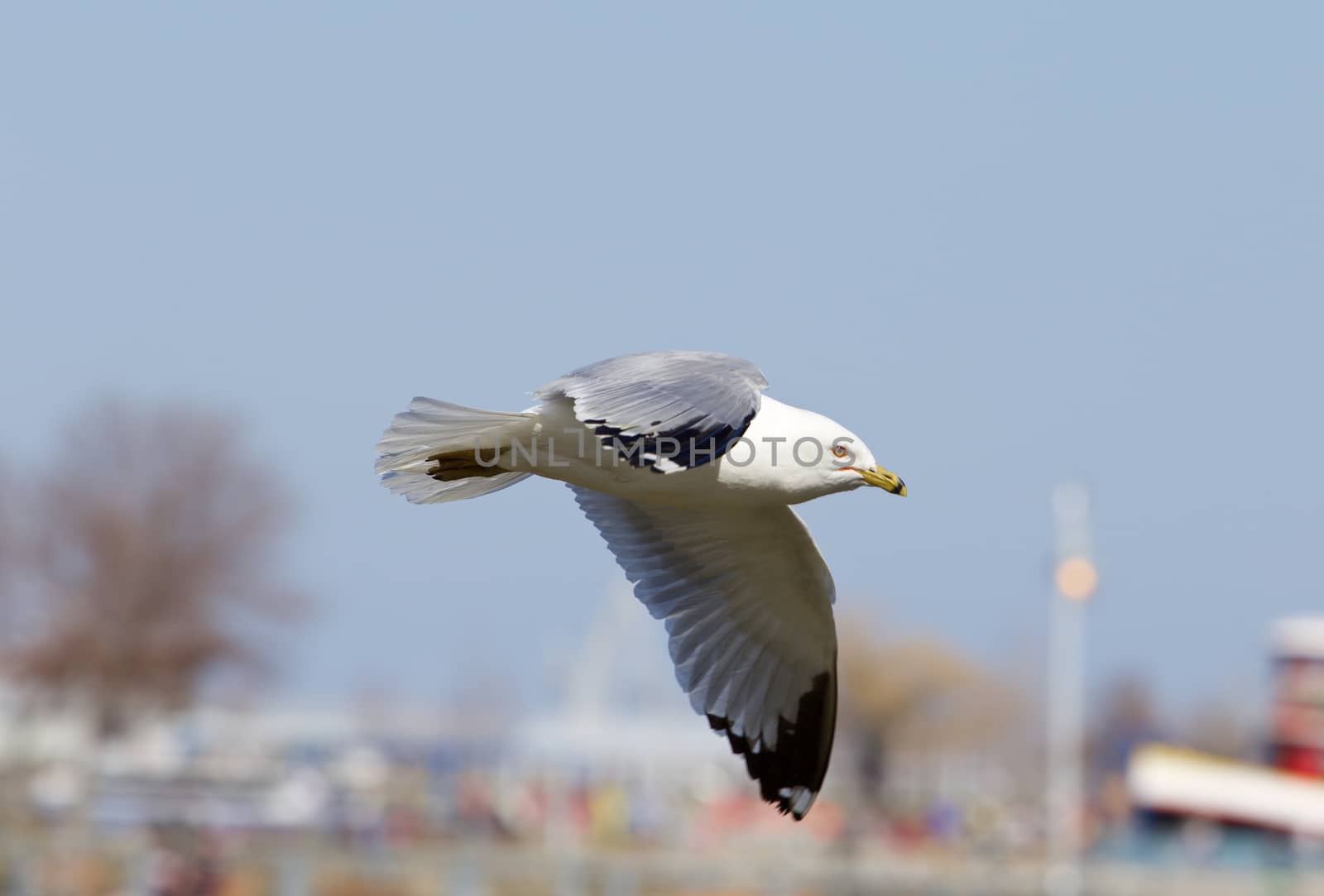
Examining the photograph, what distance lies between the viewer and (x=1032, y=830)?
33.9 meters

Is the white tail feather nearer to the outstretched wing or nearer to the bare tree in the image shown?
the outstretched wing

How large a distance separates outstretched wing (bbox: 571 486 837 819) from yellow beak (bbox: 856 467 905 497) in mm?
963

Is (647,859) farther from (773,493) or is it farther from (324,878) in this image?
(773,493)

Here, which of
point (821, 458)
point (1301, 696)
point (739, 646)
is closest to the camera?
point (821, 458)

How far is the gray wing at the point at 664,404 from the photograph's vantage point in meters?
4.30

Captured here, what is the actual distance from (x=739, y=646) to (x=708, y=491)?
46.3 inches

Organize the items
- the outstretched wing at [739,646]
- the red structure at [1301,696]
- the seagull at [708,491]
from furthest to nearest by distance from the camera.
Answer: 1. the red structure at [1301,696]
2. the outstretched wing at [739,646]
3. the seagull at [708,491]

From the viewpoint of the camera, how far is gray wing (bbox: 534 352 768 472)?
430 centimetres

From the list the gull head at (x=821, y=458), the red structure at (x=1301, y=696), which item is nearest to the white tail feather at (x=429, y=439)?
the gull head at (x=821, y=458)

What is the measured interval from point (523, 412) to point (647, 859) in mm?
20553

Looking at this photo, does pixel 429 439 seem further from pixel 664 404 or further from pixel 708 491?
pixel 664 404

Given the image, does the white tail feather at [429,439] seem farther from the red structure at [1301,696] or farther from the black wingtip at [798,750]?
the red structure at [1301,696]

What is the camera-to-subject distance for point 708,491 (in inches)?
197

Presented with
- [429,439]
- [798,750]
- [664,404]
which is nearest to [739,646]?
[798,750]
